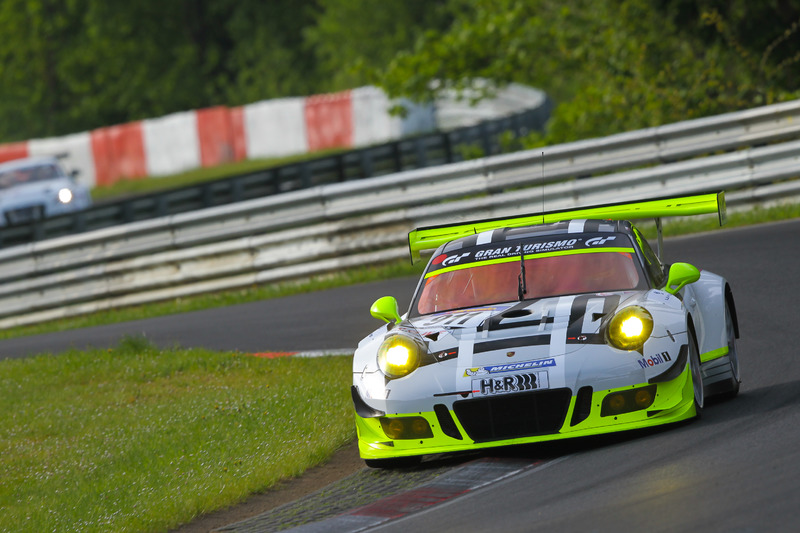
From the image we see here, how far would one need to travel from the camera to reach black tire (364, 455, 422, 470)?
7.38 m

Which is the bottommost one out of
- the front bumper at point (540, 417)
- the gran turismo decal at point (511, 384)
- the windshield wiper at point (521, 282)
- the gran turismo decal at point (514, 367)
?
the front bumper at point (540, 417)

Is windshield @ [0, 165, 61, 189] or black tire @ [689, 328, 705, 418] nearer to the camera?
black tire @ [689, 328, 705, 418]

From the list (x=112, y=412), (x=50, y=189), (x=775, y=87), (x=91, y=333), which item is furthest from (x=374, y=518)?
(x=50, y=189)

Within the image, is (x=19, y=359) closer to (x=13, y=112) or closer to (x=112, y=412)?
(x=112, y=412)

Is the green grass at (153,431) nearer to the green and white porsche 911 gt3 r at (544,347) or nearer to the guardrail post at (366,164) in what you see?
the green and white porsche 911 gt3 r at (544,347)

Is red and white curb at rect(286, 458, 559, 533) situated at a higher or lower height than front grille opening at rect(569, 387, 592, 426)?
lower

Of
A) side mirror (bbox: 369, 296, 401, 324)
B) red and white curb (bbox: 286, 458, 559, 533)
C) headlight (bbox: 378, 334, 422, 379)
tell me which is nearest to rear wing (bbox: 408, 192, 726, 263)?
side mirror (bbox: 369, 296, 401, 324)

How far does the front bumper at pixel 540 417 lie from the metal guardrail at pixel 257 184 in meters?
12.7

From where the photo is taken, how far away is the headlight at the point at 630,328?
6.94m

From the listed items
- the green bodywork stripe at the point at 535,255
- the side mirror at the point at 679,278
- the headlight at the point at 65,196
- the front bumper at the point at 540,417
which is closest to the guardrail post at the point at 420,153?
the headlight at the point at 65,196

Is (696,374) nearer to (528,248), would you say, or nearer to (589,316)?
(589,316)

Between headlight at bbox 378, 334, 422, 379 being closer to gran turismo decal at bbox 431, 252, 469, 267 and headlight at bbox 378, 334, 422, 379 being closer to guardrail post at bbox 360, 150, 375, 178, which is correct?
Answer: gran turismo decal at bbox 431, 252, 469, 267

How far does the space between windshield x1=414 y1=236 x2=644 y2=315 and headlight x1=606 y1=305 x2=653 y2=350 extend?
0.64 meters

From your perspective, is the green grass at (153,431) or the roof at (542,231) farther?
the roof at (542,231)
